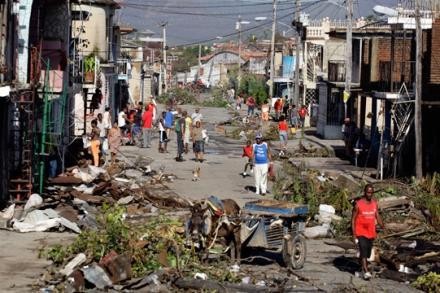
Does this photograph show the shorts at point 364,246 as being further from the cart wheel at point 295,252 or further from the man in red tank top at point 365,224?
A: the cart wheel at point 295,252

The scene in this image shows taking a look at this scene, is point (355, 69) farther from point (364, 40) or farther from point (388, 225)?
point (388, 225)

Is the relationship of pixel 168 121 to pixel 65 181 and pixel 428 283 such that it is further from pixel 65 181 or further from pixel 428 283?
pixel 428 283

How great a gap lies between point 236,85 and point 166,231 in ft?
334

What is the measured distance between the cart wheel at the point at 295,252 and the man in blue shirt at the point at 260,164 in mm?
9882

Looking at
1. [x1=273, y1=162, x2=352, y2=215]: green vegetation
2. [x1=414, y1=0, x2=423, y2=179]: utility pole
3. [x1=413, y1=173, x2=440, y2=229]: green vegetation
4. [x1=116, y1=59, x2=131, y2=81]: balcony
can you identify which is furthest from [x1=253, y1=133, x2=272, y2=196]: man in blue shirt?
[x1=116, y1=59, x2=131, y2=81]: balcony

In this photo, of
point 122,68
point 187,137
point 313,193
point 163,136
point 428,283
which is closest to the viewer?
point 428,283

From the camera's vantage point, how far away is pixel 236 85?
392ft

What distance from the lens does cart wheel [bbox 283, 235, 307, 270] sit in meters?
17.7

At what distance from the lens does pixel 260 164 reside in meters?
28.1

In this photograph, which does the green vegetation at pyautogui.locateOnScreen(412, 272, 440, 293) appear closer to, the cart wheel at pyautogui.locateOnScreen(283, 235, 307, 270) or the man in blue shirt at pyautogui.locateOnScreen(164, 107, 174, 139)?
the cart wheel at pyautogui.locateOnScreen(283, 235, 307, 270)

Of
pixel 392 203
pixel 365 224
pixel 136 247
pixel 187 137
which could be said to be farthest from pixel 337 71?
pixel 136 247

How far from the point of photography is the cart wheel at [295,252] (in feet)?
58.2

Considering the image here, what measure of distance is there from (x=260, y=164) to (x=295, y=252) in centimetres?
1024

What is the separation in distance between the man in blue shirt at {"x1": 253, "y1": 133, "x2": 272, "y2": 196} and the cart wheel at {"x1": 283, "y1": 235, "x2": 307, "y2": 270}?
9.88m
